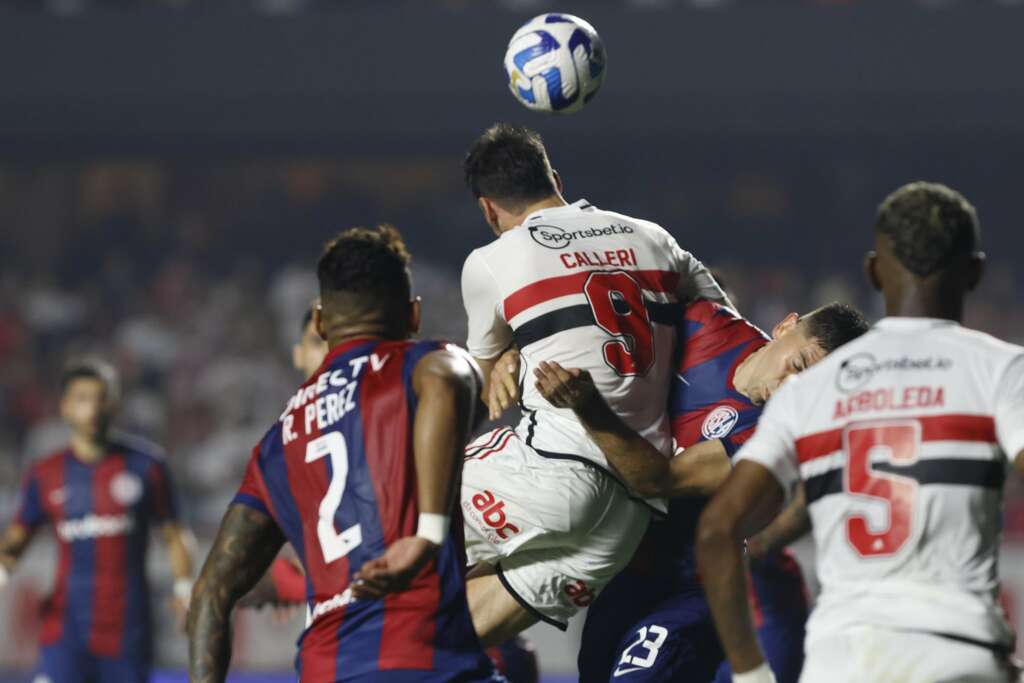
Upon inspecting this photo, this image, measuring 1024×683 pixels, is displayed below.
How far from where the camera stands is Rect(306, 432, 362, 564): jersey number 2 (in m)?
3.72

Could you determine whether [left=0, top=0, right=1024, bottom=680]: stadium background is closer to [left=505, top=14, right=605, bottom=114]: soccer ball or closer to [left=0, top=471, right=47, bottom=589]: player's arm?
[left=0, top=471, right=47, bottom=589]: player's arm

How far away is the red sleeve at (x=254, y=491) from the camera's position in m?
3.92

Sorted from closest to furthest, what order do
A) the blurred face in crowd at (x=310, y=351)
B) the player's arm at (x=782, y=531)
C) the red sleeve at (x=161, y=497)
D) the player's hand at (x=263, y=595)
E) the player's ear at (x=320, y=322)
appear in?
the player's ear at (x=320, y=322)
the player's arm at (x=782, y=531)
the player's hand at (x=263, y=595)
the blurred face in crowd at (x=310, y=351)
the red sleeve at (x=161, y=497)

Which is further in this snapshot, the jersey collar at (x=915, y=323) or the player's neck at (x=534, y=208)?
the player's neck at (x=534, y=208)

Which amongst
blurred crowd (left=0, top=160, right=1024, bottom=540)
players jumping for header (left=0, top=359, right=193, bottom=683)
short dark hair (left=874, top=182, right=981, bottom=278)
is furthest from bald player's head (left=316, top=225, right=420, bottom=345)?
blurred crowd (left=0, top=160, right=1024, bottom=540)

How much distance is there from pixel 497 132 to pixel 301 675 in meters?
2.11

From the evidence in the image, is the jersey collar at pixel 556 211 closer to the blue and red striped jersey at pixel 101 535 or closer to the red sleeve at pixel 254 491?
the red sleeve at pixel 254 491

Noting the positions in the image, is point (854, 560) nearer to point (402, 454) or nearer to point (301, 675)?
point (402, 454)

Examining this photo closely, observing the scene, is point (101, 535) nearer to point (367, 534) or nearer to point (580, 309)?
point (580, 309)

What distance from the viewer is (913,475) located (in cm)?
321

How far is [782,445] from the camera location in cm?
A: 334

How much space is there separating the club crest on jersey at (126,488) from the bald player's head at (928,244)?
6.69m

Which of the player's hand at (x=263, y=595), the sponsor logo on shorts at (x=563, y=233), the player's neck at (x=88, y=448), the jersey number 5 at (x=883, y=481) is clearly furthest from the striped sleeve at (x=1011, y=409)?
the player's neck at (x=88, y=448)

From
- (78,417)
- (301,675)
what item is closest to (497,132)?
(301,675)
